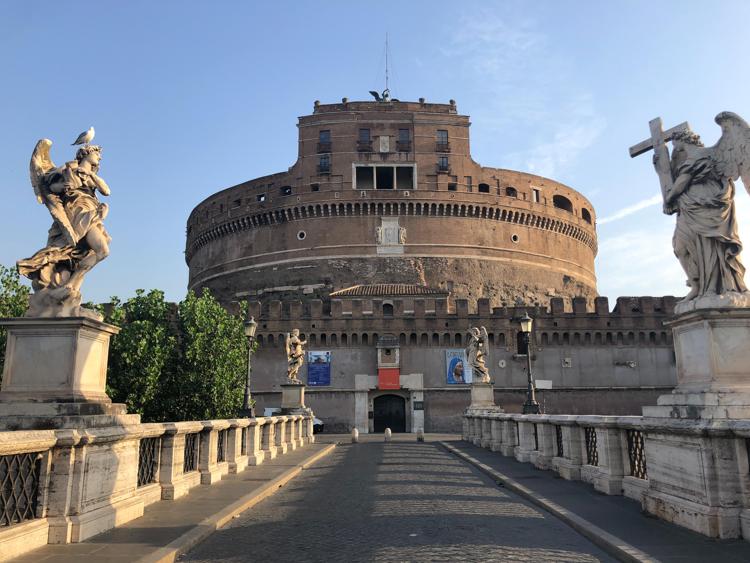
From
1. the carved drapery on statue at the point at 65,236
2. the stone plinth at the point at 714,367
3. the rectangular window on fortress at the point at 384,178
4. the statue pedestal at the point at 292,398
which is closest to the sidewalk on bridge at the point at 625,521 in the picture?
the stone plinth at the point at 714,367

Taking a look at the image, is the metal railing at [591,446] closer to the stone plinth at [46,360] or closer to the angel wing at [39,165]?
the stone plinth at [46,360]

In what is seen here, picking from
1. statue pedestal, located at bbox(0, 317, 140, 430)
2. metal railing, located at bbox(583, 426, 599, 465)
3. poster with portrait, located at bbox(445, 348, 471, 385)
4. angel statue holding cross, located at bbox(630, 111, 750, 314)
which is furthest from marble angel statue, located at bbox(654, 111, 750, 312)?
poster with portrait, located at bbox(445, 348, 471, 385)

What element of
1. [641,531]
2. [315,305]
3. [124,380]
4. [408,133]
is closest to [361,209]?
[408,133]

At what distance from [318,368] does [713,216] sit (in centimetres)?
3314

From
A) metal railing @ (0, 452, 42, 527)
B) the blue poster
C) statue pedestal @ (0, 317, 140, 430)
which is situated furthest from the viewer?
the blue poster

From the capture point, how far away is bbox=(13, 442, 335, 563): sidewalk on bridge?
15.8ft

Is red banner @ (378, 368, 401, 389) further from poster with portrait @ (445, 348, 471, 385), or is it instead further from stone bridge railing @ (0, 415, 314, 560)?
stone bridge railing @ (0, 415, 314, 560)

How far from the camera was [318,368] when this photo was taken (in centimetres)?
3803

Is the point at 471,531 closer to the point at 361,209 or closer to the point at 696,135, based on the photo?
the point at 696,135

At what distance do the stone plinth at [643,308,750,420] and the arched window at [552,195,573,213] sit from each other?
50.4 meters

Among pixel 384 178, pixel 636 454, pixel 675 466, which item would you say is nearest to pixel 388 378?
pixel 384 178

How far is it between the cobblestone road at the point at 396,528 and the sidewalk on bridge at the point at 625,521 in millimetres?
288

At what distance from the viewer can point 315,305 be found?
38.7m

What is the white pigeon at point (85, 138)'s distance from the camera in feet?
21.9
